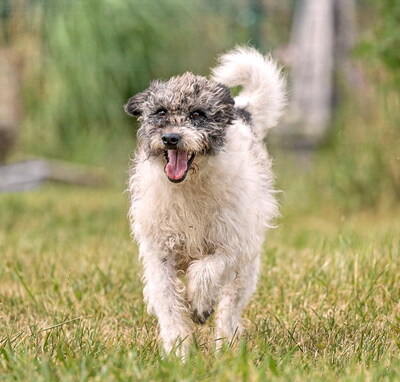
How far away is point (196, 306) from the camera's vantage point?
4.38 meters

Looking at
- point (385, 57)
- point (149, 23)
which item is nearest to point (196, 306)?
point (385, 57)

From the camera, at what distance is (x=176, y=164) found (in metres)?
4.25

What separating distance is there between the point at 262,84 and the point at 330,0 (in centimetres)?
745

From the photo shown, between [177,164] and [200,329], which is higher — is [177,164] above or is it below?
above

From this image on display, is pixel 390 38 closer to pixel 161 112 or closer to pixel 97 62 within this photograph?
pixel 161 112

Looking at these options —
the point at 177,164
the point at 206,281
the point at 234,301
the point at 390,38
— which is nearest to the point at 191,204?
the point at 177,164

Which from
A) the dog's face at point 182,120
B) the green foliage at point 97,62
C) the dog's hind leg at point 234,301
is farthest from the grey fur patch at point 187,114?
the green foliage at point 97,62

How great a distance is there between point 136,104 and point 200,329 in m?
1.22

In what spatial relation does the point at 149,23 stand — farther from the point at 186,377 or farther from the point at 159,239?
the point at 186,377

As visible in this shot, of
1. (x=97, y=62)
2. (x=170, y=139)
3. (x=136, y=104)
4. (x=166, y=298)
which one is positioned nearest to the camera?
(x=170, y=139)

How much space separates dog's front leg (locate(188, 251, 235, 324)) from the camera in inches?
170

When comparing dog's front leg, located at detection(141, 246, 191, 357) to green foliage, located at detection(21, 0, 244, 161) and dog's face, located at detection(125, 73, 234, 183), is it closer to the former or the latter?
dog's face, located at detection(125, 73, 234, 183)

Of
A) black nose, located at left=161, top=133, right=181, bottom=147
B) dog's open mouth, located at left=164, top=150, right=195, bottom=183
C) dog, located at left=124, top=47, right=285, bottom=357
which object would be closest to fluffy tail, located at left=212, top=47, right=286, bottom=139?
dog, located at left=124, top=47, right=285, bottom=357

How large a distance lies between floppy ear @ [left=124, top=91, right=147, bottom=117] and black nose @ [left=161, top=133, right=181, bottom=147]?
48cm
